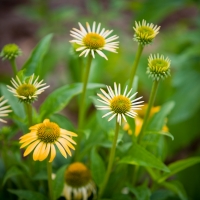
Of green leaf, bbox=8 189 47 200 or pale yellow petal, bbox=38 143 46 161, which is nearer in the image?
pale yellow petal, bbox=38 143 46 161

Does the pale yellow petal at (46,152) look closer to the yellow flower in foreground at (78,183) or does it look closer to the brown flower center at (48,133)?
the brown flower center at (48,133)

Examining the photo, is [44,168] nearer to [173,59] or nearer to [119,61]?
[173,59]

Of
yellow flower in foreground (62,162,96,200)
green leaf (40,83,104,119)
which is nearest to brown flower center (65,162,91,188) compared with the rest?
yellow flower in foreground (62,162,96,200)

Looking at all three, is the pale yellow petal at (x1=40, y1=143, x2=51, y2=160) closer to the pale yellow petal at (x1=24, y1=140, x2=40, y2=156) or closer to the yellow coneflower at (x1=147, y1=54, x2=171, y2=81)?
the pale yellow petal at (x1=24, y1=140, x2=40, y2=156)

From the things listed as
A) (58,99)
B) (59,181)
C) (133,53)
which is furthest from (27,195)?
(133,53)

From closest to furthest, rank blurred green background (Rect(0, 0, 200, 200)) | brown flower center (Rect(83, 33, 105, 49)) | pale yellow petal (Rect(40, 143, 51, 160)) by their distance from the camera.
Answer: pale yellow petal (Rect(40, 143, 51, 160)) < brown flower center (Rect(83, 33, 105, 49)) < blurred green background (Rect(0, 0, 200, 200))

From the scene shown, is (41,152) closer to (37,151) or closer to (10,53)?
(37,151)
